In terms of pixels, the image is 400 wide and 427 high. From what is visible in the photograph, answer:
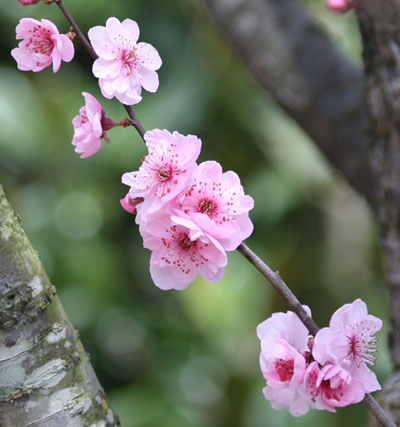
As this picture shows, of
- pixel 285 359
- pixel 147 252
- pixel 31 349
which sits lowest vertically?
pixel 147 252

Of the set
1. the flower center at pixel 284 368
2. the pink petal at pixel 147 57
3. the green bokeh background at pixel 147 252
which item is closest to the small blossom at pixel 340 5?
the pink petal at pixel 147 57

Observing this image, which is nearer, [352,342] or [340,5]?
[352,342]

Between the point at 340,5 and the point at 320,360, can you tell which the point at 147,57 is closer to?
the point at 320,360

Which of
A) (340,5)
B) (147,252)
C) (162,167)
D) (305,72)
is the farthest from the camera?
(147,252)

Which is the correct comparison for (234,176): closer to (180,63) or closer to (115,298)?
(115,298)

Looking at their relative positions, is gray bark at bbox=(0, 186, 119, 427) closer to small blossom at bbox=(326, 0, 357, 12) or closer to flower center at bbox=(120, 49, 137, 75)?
flower center at bbox=(120, 49, 137, 75)

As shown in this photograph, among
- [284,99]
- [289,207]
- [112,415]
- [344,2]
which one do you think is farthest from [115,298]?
[112,415]

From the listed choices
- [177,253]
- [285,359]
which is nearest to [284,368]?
[285,359]

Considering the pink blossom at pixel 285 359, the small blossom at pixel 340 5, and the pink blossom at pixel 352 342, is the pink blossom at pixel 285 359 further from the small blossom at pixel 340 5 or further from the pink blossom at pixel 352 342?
the small blossom at pixel 340 5
